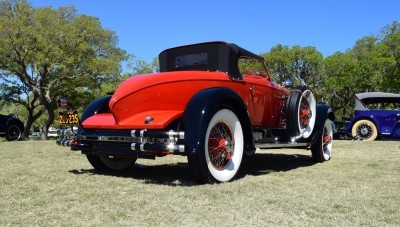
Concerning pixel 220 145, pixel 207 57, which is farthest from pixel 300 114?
pixel 220 145

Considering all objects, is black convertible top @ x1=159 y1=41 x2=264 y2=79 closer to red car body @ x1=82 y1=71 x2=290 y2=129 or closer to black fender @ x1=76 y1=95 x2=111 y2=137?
red car body @ x1=82 y1=71 x2=290 y2=129

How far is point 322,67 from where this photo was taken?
1384 inches

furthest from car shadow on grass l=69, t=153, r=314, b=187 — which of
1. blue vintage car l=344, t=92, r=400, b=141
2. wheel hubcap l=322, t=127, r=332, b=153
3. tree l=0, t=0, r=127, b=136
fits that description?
tree l=0, t=0, r=127, b=136

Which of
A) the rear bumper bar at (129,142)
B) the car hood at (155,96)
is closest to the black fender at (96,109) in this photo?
the rear bumper bar at (129,142)

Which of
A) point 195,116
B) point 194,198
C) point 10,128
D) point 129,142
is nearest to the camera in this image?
point 194,198

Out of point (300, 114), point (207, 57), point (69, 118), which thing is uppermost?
point (207, 57)

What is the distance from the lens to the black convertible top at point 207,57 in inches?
197

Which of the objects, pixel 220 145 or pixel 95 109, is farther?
pixel 95 109

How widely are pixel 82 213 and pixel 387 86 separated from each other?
3029 cm

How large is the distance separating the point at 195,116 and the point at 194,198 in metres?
0.93

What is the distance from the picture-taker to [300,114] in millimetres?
6227

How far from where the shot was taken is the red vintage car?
4.01m

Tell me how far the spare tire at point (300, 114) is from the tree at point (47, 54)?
64.3 ft

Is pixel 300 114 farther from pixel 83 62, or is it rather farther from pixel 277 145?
pixel 83 62
